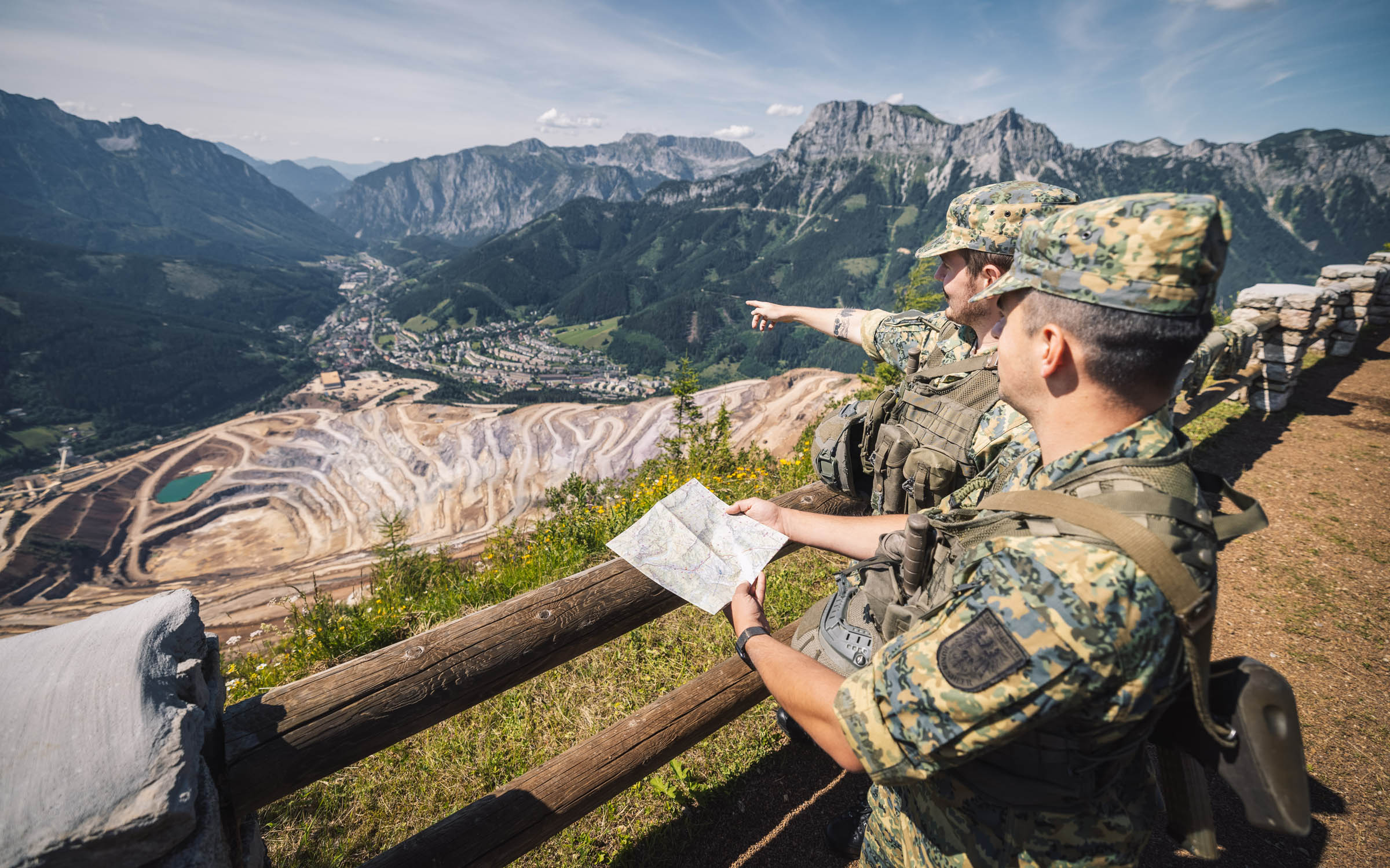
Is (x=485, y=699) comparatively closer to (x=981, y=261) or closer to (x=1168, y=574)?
(x=1168, y=574)

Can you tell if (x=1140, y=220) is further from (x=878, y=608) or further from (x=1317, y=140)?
(x=1317, y=140)

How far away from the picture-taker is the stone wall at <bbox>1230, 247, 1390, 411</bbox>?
9758 millimetres

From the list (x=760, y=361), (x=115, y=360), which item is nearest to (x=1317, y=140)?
(x=760, y=361)

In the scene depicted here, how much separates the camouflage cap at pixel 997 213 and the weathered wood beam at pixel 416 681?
2057mm

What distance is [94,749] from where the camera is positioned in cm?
129

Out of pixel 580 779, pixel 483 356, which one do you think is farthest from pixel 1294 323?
pixel 483 356

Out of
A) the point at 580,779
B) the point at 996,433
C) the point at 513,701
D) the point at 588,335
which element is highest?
the point at 996,433

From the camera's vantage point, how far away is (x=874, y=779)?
1642 millimetres

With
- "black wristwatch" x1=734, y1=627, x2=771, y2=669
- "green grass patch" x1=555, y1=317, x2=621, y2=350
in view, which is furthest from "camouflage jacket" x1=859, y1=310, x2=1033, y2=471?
"green grass patch" x1=555, y1=317, x2=621, y2=350

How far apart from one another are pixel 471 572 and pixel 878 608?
5.97 metres

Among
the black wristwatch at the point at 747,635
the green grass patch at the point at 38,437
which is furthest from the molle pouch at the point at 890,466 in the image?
the green grass patch at the point at 38,437

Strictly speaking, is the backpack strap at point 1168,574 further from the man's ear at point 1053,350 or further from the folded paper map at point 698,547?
the folded paper map at point 698,547

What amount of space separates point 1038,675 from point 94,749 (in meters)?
2.28

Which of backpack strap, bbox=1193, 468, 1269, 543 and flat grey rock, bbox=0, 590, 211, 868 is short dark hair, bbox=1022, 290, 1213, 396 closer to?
backpack strap, bbox=1193, 468, 1269, 543
